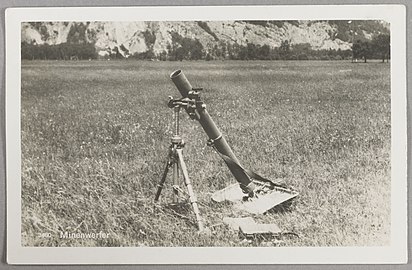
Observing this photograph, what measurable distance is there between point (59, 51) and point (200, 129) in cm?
42

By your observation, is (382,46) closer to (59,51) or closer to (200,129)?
(200,129)

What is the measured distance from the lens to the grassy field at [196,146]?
1394mm

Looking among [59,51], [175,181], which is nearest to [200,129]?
[175,181]

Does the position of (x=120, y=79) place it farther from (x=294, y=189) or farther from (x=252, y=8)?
(x=294, y=189)

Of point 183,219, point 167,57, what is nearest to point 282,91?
point 167,57

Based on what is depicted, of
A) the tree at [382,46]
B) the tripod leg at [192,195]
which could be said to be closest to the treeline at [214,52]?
the tree at [382,46]

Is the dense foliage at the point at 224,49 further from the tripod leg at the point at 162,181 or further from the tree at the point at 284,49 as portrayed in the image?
the tripod leg at the point at 162,181

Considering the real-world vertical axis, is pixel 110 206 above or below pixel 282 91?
below

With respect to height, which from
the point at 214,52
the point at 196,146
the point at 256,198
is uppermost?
the point at 214,52

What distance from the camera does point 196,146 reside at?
1.40m

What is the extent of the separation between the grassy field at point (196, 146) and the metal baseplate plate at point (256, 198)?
2 cm

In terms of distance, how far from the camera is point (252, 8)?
1403mm

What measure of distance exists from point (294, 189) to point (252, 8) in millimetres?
479

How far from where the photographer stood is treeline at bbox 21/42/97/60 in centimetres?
140
